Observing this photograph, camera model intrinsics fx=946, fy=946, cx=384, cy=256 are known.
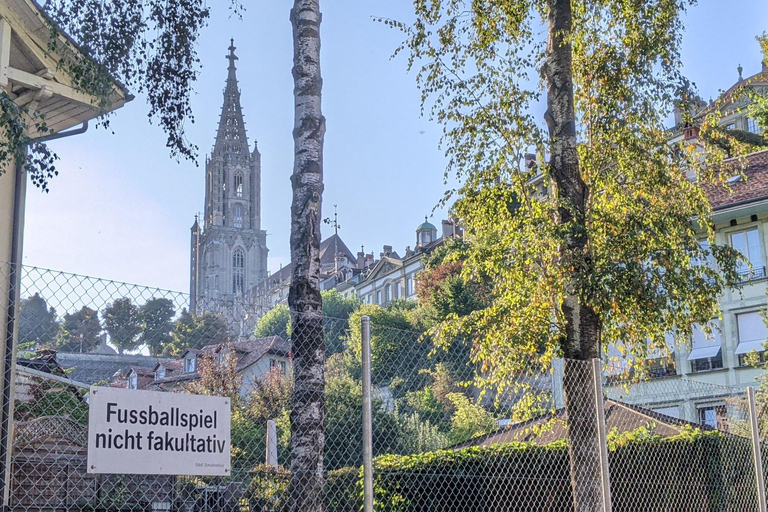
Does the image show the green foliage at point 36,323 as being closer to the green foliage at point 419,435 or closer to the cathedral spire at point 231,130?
the green foliage at point 419,435

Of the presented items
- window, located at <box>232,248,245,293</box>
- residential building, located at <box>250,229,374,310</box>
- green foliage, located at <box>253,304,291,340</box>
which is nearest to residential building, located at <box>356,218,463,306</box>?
residential building, located at <box>250,229,374,310</box>

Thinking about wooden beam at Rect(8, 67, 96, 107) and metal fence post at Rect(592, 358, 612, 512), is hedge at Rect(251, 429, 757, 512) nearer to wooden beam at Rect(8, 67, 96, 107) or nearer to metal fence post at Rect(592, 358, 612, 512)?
metal fence post at Rect(592, 358, 612, 512)

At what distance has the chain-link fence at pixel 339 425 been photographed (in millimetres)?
4285

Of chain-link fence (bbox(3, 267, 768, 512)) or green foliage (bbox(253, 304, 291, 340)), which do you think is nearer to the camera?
chain-link fence (bbox(3, 267, 768, 512))

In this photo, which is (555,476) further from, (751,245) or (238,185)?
(238,185)

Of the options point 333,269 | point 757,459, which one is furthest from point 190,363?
point 333,269

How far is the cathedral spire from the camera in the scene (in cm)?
15650

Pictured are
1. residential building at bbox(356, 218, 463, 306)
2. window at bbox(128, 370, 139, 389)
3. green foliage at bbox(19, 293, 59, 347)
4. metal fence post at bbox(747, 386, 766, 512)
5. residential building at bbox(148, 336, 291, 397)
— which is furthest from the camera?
residential building at bbox(356, 218, 463, 306)

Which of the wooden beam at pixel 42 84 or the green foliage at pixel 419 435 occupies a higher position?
the wooden beam at pixel 42 84

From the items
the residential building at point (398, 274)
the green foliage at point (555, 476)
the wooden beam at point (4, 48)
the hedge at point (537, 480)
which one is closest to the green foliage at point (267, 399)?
the hedge at point (537, 480)

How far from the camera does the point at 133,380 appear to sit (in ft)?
15.0

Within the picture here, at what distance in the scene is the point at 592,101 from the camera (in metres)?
9.63

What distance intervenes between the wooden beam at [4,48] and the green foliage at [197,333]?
4764 mm

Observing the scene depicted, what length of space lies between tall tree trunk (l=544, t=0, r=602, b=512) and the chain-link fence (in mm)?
23
